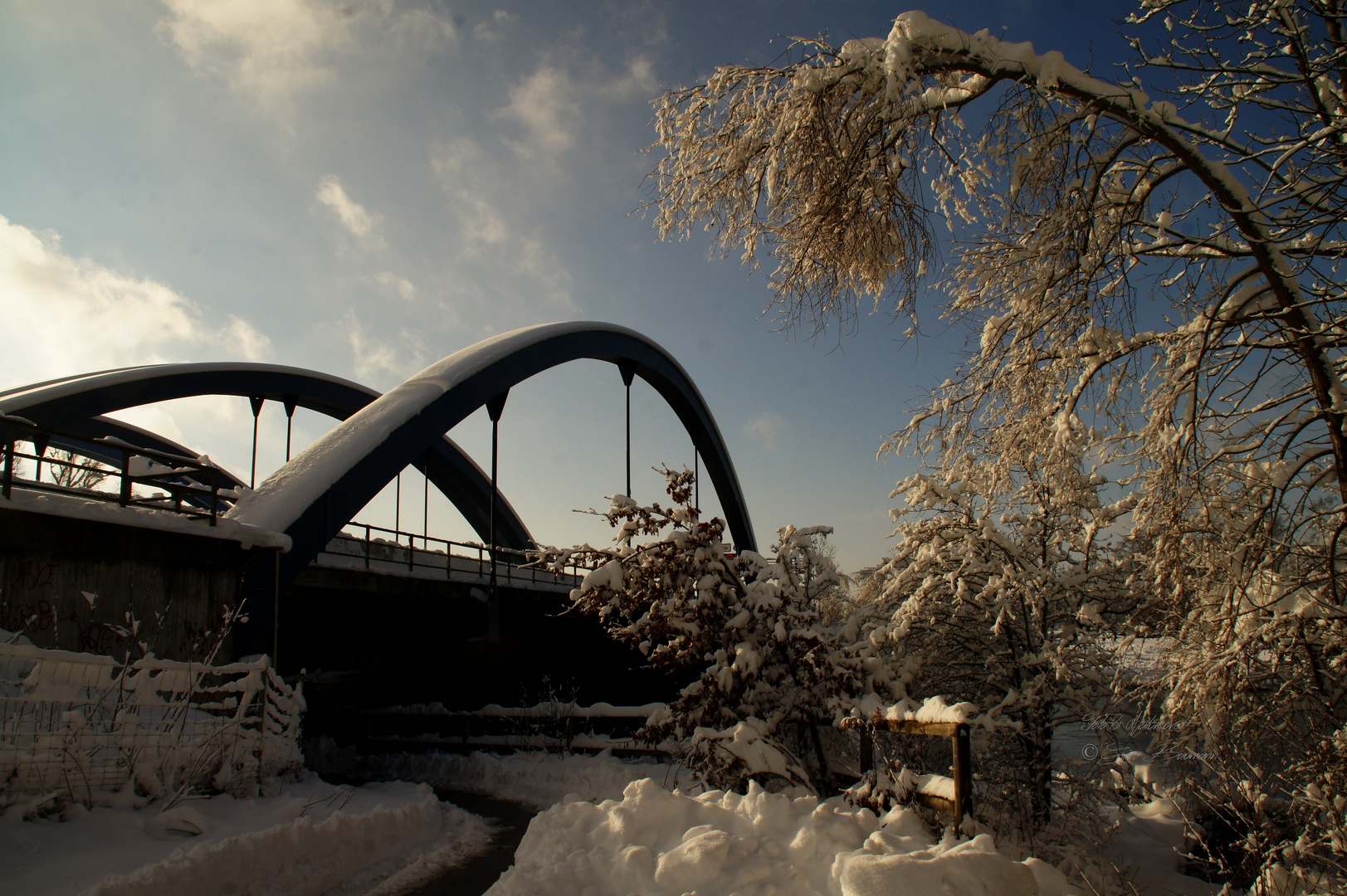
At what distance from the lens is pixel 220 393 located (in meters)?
22.6

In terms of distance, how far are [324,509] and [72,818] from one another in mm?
5712

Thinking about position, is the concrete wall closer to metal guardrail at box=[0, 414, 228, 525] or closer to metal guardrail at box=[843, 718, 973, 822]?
metal guardrail at box=[0, 414, 228, 525]

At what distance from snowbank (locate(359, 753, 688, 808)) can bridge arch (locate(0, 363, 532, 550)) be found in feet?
16.8

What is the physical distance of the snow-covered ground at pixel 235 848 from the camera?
4484 mm

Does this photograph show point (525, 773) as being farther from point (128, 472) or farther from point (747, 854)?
point (747, 854)

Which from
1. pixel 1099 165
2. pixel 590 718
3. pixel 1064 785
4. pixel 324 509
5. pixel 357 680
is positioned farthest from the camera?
pixel 357 680

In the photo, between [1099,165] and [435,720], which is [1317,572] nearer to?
[1099,165]

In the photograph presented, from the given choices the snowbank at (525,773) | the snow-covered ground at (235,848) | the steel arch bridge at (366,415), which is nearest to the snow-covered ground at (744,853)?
the snow-covered ground at (235,848)

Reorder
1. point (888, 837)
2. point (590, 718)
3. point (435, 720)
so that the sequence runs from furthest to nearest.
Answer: point (435, 720) < point (590, 718) < point (888, 837)

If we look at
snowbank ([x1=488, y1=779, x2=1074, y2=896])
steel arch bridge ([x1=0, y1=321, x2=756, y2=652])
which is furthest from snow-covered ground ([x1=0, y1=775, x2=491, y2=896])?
steel arch bridge ([x1=0, y1=321, x2=756, y2=652])

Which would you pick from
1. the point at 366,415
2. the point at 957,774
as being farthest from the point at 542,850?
the point at 366,415

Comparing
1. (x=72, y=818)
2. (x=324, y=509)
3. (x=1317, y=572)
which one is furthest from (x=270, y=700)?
(x=1317, y=572)

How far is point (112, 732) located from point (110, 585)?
2.20 meters

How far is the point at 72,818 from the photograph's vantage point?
510 cm
